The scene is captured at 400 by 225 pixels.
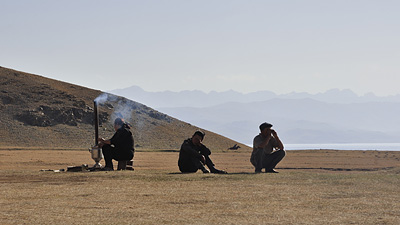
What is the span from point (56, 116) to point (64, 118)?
103cm

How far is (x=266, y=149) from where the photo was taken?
65.8 ft

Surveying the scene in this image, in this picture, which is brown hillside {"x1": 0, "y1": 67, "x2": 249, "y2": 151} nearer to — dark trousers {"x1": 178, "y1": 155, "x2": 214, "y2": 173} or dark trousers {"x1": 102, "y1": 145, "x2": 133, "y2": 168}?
dark trousers {"x1": 102, "y1": 145, "x2": 133, "y2": 168}

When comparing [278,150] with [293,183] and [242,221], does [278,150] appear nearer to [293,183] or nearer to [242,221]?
[293,183]

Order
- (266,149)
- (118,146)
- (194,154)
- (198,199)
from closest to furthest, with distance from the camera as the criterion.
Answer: (198,199), (194,154), (266,149), (118,146)

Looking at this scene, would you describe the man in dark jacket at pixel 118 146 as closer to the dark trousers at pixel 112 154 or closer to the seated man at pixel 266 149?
the dark trousers at pixel 112 154

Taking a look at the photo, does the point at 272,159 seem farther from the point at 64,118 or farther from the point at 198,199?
the point at 64,118

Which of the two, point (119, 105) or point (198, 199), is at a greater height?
point (119, 105)

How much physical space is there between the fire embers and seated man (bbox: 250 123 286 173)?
6214 cm

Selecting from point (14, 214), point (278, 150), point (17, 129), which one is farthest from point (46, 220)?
point (17, 129)

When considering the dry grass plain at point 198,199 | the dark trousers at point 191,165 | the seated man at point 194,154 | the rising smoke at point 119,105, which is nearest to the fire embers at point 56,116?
the rising smoke at point 119,105

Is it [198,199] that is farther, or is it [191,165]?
[191,165]

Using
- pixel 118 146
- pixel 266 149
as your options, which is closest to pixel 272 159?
pixel 266 149

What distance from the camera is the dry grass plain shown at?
10.6 m

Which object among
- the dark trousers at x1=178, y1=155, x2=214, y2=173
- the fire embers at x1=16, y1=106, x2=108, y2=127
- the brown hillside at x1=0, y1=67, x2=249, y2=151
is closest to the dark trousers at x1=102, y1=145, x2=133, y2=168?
the dark trousers at x1=178, y1=155, x2=214, y2=173
